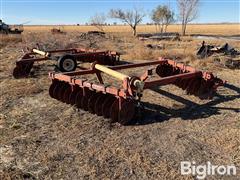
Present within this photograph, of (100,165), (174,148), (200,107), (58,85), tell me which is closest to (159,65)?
(200,107)

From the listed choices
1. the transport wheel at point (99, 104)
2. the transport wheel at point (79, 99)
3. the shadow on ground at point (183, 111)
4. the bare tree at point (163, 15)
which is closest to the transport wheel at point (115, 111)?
the shadow on ground at point (183, 111)

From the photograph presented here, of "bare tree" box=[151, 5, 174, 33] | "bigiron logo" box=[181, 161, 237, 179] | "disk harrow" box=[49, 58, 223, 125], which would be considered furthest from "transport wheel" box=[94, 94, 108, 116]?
"bare tree" box=[151, 5, 174, 33]

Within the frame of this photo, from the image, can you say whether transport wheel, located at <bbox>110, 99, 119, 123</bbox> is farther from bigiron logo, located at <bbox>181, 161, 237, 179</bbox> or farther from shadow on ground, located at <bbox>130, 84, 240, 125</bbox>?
bigiron logo, located at <bbox>181, 161, 237, 179</bbox>

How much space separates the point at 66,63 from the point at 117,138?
→ 5.39 m

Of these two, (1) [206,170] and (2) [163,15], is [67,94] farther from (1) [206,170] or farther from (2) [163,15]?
(2) [163,15]

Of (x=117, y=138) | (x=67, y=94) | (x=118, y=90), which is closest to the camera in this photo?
(x=117, y=138)

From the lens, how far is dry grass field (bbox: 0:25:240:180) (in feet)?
15.7

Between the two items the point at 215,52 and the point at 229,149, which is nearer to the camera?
the point at 229,149

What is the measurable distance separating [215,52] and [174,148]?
920 cm

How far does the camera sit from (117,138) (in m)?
5.77

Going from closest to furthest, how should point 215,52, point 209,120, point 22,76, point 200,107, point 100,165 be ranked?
point 100,165 < point 209,120 < point 200,107 < point 22,76 < point 215,52

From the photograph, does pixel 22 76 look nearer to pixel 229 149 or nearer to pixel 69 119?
pixel 69 119

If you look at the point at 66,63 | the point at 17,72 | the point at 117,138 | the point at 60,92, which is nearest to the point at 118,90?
the point at 117,138

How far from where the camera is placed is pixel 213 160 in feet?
→ 16.4
